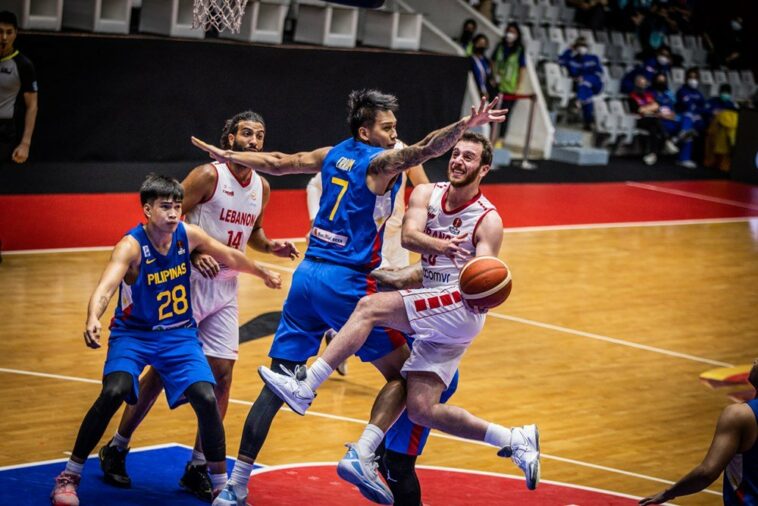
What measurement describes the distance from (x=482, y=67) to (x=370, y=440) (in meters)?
15.4

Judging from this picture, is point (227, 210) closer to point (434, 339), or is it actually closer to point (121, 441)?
point (121, 441)

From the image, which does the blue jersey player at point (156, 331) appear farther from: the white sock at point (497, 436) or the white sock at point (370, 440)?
the white sock at point (497, 436)

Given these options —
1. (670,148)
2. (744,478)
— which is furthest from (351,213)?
(670,148)

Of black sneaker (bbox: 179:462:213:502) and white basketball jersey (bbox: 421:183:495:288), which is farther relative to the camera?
black sneaker (bbox: 179:462:213:502)

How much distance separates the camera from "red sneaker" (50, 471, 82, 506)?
20.2 ft

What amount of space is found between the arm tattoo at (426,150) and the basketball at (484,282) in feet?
1.90

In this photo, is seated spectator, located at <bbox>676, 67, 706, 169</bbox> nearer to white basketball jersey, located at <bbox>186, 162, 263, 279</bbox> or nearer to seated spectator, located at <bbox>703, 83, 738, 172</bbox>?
seated spectator, located at <bbox>703, 83, 738, 172</bbox>

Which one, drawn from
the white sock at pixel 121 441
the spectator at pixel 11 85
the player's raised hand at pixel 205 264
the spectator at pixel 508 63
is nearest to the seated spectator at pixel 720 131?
the spectator at pixel 508 63

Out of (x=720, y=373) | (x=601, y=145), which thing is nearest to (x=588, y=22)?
(x=601, y=145)

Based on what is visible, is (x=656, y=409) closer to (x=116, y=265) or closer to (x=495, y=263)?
(x=495, y=263)

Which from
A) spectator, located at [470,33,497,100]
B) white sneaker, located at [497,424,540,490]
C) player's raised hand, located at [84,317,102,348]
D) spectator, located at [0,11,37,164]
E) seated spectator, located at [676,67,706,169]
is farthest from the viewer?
seated spectator, located at [676,67,706,169]

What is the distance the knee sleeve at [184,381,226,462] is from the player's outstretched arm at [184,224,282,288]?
74cm

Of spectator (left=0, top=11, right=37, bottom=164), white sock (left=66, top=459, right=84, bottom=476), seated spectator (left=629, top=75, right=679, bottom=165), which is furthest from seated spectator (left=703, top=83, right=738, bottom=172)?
white sock (left=66, top=459, right=84, bottom=476)

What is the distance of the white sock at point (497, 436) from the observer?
6.29 m
